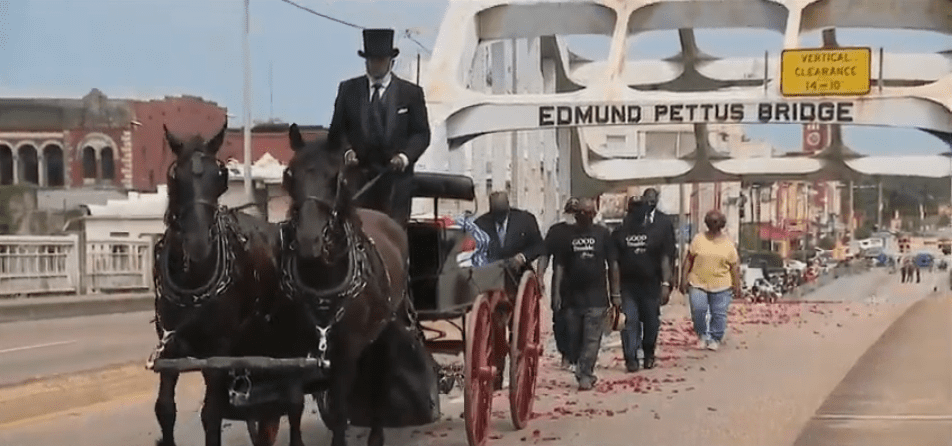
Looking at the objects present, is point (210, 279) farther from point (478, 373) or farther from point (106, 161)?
point (478, 373)

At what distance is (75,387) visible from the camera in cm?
1293

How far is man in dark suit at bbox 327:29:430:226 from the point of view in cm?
779

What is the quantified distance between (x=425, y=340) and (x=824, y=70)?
851 centimetres

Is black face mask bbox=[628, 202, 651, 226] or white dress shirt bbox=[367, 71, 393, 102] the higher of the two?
white dress shirt bbox=[367, 71, 393, 102]

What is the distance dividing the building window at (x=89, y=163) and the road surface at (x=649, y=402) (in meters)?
2.05

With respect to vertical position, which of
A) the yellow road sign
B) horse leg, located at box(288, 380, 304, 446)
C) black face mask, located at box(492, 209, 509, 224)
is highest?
the yellow road sign

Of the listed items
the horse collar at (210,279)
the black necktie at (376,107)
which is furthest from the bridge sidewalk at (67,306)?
the horse collar at (210,279)

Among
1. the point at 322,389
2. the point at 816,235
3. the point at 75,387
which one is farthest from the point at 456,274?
the point at 816,235

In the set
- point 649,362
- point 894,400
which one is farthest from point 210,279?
point 649,362

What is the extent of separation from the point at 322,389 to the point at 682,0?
1701 cm

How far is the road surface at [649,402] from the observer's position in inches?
382

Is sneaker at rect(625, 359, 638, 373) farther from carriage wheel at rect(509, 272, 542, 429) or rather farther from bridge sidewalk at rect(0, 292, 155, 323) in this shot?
bridge sidewalk at rect(0, 292, 155, 323)

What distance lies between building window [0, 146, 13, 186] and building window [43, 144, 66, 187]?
0.86 feet

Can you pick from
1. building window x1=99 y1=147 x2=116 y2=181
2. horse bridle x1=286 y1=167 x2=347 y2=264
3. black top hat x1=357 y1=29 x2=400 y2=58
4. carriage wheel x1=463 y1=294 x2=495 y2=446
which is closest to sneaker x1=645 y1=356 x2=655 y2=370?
carriage wheel x1=463 y1=294 x2=495 y2=446
